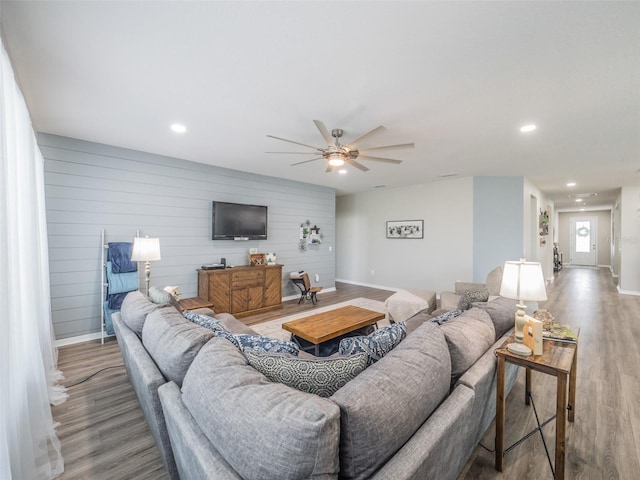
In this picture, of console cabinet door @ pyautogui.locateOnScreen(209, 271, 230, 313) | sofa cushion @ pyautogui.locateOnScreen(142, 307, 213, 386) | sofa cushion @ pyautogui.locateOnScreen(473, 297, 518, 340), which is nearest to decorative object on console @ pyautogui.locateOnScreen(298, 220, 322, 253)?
console cabinet door @ pyautogui.locateOnScreen(209, 271, 230, 313)

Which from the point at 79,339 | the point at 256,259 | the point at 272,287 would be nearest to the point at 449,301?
the point at 272,287

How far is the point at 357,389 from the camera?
105 cm

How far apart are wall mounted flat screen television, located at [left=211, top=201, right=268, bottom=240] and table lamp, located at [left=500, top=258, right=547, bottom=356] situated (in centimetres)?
435

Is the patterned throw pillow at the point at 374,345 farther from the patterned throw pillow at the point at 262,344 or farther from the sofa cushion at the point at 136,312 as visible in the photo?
the sofa cushion at the point at 136,312

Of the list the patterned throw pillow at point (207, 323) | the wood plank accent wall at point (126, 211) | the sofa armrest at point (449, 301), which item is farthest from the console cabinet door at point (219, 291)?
the sofa armrest at point (449, 301)

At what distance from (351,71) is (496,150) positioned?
2.95 meters

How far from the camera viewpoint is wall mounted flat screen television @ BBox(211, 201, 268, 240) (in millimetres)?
4969

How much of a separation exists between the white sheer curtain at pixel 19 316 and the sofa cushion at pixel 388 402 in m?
1.39

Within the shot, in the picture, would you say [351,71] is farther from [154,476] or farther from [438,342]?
[154,476]

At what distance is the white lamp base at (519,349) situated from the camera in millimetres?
1694

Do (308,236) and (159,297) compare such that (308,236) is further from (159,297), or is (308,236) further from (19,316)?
(19,316)

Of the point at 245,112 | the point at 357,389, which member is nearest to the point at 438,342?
the point at 357,389

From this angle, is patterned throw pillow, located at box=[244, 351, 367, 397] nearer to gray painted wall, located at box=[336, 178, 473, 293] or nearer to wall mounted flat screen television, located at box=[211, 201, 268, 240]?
wall mounted flat screen television, located at box=[211, 201, 268, 240]

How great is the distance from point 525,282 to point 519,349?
43 centimetres
